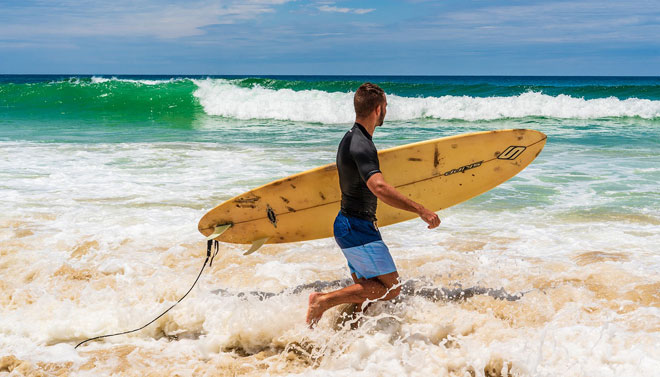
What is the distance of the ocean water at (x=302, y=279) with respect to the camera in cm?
287

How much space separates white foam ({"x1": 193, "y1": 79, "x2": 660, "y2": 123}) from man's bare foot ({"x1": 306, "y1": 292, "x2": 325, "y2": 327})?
1648cm

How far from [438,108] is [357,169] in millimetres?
18802

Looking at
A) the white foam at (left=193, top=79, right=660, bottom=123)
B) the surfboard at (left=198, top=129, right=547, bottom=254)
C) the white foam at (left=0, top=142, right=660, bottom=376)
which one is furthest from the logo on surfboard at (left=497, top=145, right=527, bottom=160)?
the white foam at (left=193, top=79, right=660, bottom=123)

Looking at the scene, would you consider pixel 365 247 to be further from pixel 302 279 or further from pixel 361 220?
pixel 302 279

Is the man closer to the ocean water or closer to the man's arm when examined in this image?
the man's arm

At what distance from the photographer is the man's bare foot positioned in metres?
3.04

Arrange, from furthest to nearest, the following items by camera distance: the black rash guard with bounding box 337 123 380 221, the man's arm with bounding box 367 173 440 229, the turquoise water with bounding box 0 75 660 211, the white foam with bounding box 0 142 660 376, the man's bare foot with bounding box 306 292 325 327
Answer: the turquoise water with bounding box 0 75 660 211 < the man's bare foot with bounding box 306 292 325 327 < the white foam with bounding box 0 142 660 376 < the black rash guard with bounding box 337 123 380 221 < the man's arm with bounding box 367 173 440 229

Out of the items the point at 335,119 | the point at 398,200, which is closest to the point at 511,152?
the point at 398,200

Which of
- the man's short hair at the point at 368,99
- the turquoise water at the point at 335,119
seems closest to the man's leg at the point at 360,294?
the man's short hair at the point at 368,99

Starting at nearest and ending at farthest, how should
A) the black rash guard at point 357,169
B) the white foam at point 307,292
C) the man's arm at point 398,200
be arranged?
the man's arm at point 398,200 < the black rash guard at point 357,169 < the white foam at point 307,292

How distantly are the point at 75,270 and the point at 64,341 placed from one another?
1.06 m

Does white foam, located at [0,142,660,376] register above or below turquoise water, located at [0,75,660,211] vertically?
below

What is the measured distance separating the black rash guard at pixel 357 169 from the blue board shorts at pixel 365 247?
5 cm

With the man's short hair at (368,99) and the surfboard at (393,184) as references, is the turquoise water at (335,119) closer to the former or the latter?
the surfboard at (393,184)
